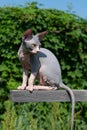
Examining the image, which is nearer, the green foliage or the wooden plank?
the wooden plank

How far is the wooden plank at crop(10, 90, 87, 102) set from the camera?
3229 mm

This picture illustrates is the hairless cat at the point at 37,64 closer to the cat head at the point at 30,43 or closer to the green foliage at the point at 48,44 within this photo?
the cat head at the point at 30,43

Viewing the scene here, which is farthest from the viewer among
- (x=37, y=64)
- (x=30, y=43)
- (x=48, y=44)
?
(x=48, y=44)

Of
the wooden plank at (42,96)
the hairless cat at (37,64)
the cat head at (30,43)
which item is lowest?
the wooden plank at (42,96)

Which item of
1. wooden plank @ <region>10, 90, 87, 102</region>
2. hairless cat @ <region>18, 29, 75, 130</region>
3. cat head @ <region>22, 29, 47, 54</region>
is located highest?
cat head @ <region>22, 29, 47, 54</region>

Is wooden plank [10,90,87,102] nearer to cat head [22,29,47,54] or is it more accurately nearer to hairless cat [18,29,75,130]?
hairless cat [18,29,75,130]

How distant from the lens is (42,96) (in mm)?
3314

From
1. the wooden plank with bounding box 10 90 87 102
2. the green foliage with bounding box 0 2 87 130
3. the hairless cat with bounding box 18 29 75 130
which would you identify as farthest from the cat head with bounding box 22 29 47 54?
the green foliage with bounding box 0 2 87 130

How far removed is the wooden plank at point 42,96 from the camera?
323 cm

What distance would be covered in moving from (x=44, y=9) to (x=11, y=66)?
80cm

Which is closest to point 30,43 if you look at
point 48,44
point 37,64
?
point 37,64

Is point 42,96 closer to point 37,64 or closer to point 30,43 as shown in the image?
point 37,64

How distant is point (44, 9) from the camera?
20.3ft

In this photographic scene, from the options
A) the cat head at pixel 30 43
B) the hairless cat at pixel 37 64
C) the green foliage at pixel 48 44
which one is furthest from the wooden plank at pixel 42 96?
the green foliage at pixel 48 44
